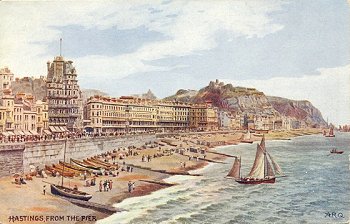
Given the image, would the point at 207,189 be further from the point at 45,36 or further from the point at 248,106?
the point at 45,36

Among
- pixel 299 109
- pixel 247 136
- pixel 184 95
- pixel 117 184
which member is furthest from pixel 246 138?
pixel 117 184

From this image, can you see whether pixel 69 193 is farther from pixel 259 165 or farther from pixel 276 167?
pixel 276 167

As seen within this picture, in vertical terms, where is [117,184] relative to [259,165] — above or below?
below

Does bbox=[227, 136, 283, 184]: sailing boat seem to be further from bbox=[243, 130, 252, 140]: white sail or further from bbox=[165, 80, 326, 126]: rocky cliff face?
bbox=[165, 80, 326, 126]: rocky cliff face

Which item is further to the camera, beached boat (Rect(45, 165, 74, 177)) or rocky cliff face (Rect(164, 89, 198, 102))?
rocky cliff face (Rect(164, 89, 198, 102))

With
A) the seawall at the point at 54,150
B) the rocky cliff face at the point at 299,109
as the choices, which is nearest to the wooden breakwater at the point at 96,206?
the seawall at the point at 54,150
